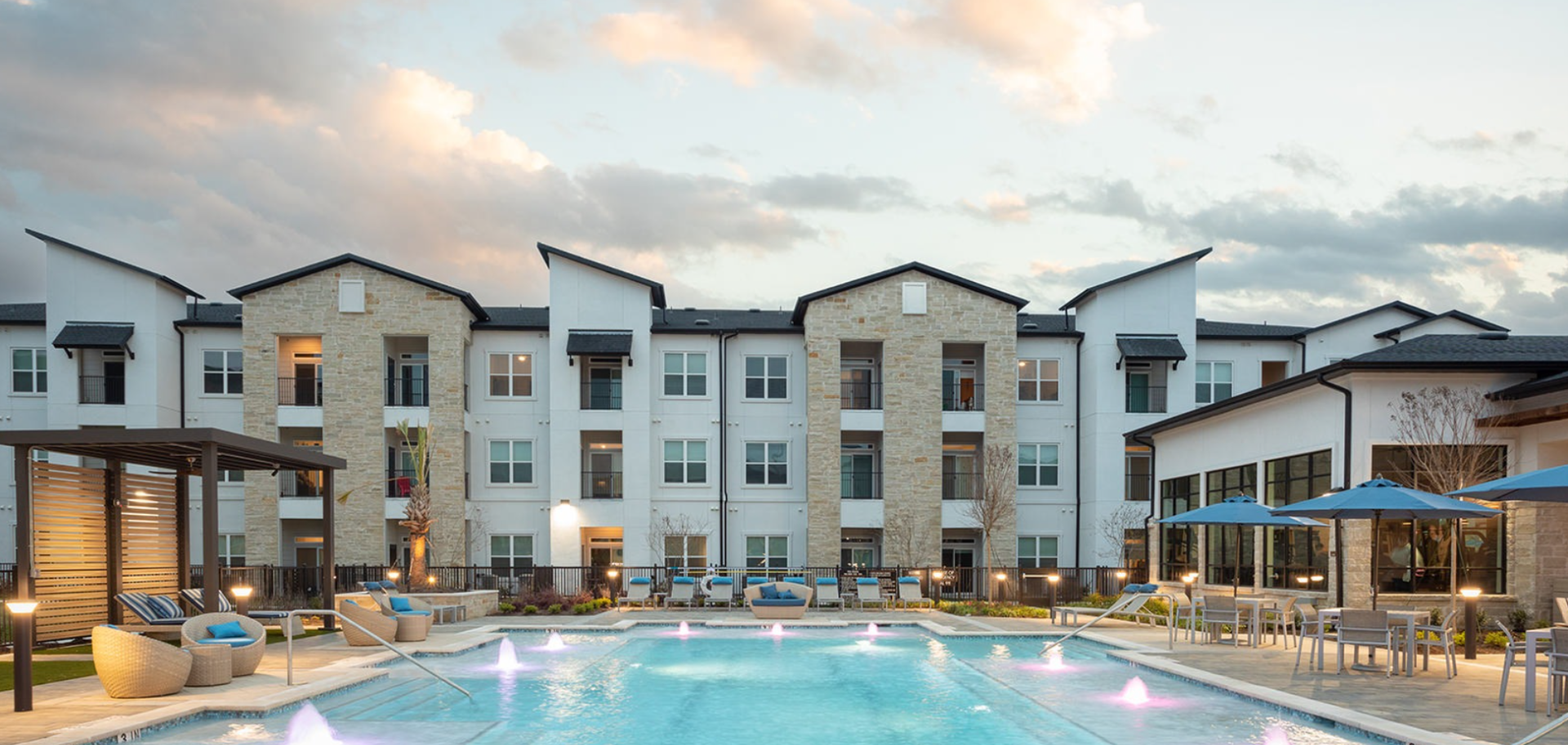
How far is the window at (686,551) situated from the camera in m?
35.2

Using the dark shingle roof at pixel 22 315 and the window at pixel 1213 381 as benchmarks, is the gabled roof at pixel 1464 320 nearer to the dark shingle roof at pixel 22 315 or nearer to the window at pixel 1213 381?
the window at pixel 1213 381

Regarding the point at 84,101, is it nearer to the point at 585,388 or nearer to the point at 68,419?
the point at 68,419

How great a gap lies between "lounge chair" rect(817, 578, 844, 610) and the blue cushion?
616 inches

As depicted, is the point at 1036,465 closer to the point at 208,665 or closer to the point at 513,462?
the point at 513,462

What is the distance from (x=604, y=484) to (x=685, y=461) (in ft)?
9.58

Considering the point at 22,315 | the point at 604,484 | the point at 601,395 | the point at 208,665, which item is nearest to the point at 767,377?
the point at 601,395

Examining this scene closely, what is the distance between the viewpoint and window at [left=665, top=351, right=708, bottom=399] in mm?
35781

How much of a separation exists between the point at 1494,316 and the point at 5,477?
49.9 metres

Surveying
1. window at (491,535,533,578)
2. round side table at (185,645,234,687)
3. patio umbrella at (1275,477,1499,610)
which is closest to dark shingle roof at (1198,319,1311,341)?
patio umbrella at (1275,477,1499,610)

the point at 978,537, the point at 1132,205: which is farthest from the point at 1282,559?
the point at 1132,205

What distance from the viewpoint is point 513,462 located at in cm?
3562

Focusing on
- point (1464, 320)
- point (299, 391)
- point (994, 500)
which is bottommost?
point (994, 500)

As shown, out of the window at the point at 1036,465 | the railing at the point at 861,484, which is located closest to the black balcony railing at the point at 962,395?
the window at the point at 1036,465

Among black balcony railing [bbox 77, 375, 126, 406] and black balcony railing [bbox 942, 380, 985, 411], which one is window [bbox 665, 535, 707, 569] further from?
black balcony railing [bbox 77, 375, 126, 406]
